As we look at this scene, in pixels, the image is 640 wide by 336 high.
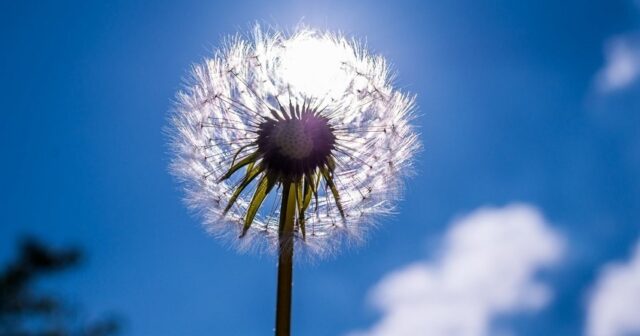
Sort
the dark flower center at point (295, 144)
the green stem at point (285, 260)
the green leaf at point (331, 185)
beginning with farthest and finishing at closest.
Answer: the green leaf at point (331, 185), the dark flower center at point (295, 144), the green stem at point (285, 260)

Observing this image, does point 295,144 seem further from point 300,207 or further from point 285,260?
point 285,260

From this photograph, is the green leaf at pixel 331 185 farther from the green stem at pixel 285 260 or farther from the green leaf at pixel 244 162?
the green leaf at pixel 244 162

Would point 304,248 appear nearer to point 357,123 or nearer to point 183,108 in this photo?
point 357,123

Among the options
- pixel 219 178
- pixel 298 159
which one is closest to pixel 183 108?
pixel 219 178

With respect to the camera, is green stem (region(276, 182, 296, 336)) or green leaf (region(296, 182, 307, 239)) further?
green leaf (region(296, 182, 307, 239))

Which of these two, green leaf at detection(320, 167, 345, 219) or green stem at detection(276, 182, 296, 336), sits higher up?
green leaf at detection(320, 167, 345, 219)

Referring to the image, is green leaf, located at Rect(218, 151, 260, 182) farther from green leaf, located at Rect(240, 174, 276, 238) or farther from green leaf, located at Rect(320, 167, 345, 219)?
green leaf, located at Rect(320, 167, 345, 219)
